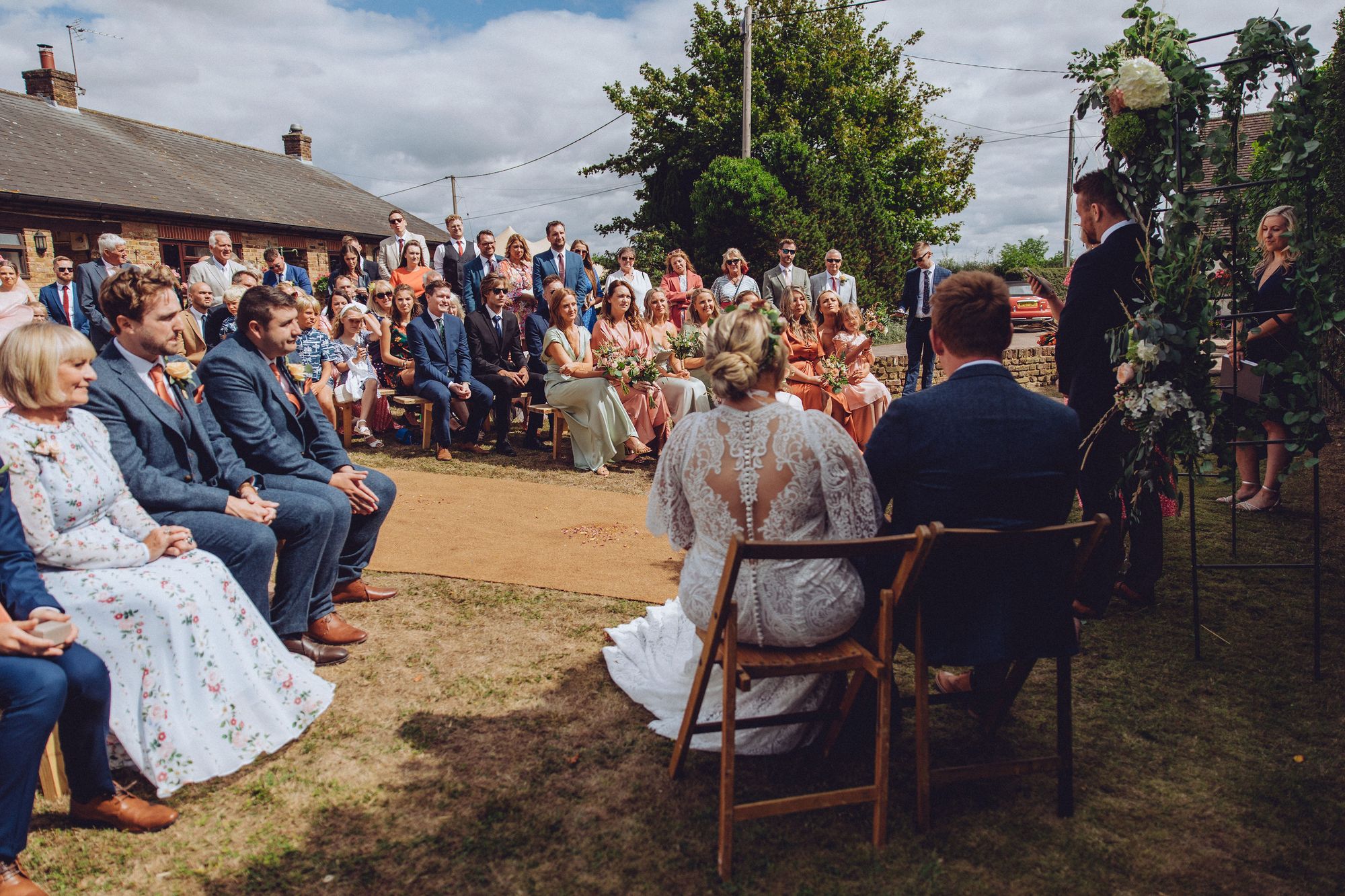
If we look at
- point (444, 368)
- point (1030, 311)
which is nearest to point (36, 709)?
point (444, 368)

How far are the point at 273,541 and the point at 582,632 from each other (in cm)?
158

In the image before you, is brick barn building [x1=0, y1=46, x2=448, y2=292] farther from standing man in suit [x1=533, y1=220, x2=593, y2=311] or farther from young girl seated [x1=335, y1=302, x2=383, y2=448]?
standing man in suit [x1=533, y1=220, x2=593, y2=311]

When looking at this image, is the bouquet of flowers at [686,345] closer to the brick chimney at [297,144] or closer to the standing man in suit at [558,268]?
the standing man in suit at [558,268]

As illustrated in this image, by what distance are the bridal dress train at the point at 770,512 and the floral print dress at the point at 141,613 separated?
1.71 metres

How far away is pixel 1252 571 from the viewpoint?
17.0 ft

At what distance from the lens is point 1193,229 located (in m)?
3.70

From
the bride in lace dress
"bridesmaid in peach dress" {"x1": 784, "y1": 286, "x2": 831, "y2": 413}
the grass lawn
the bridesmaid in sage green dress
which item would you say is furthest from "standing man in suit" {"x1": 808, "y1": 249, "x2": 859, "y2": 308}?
the bride in lace dress

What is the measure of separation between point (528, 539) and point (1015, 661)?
379cm

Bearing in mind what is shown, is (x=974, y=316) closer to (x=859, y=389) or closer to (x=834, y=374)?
(x=834, y=374)

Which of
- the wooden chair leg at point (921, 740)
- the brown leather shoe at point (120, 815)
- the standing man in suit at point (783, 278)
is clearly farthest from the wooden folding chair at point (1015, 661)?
the standing man in suit at point (783, 278)

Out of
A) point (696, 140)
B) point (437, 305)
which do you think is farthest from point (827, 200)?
point (437, 305)

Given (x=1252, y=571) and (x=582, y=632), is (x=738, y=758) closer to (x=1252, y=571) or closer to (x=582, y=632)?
(x=582, y=632)

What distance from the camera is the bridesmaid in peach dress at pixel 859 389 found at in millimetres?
8234

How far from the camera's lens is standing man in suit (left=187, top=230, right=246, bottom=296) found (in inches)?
373
